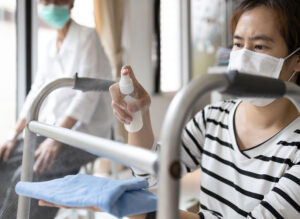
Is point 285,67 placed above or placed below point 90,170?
above

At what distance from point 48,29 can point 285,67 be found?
205 centimetres

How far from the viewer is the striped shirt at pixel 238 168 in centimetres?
72

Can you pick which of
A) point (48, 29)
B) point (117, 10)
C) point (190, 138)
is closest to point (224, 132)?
point (190, 138)

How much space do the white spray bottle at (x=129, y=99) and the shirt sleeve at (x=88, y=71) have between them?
0.56 m

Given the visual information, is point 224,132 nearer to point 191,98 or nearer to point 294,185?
point 294,185

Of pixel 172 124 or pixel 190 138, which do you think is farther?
pixel 190 138

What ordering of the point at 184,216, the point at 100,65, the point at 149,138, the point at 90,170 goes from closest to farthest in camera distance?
1. the point at 184,216
2. the point at 149,138
3. the point at 90,170
4. the point at 100,65

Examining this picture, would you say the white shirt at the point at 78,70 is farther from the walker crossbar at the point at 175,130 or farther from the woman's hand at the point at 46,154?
the walker crossbar at the point at 175,130

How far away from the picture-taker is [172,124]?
0.43m

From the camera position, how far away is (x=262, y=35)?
86cm

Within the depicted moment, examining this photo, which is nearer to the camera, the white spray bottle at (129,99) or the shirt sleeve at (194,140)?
the white spray bottle at (129,99)

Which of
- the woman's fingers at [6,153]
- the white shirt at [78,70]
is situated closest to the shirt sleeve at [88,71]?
the white shirt at [78,70]

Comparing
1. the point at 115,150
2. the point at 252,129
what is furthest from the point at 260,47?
the point at 115,150

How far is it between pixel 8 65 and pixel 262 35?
205cm
